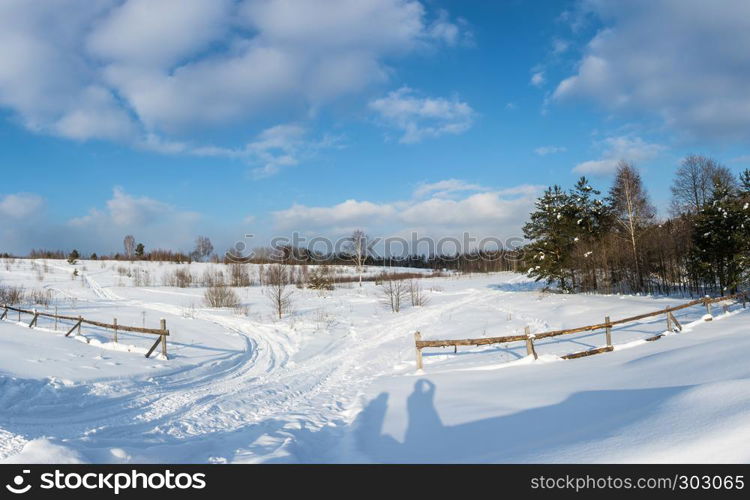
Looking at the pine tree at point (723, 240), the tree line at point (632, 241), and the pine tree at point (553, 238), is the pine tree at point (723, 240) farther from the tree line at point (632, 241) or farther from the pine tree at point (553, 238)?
the pine tree at point (553, 238)

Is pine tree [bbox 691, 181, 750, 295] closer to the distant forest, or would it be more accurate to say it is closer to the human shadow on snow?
the distant forest

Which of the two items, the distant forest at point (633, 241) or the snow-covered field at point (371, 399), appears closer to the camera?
the snow-covered field at point (371, 399)

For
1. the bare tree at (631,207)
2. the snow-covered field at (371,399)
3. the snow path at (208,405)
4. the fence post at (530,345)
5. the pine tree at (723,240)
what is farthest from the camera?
the bare tree at (631,207)

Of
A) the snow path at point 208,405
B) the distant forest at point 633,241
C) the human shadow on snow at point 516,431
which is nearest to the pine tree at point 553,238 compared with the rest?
the distant forest at point 633,241

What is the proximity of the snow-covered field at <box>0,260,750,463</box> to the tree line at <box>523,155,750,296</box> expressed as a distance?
5921 millimetres

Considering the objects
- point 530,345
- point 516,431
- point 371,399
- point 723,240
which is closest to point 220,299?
point 371,399

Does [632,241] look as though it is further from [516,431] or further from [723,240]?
[516,431]

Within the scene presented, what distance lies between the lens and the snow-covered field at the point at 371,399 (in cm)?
499

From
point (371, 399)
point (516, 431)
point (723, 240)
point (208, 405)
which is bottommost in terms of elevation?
point (371, 399)

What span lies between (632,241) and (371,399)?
93.8ft

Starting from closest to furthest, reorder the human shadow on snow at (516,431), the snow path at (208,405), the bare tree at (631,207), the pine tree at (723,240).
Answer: the human shadow on snow at (516,431)
the snow path at (208,405)
the pine tree at (723,240)
the bare tree at (631,207)

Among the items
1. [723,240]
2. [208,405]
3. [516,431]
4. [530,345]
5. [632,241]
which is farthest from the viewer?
[632,241]

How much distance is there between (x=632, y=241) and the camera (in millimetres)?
30109
